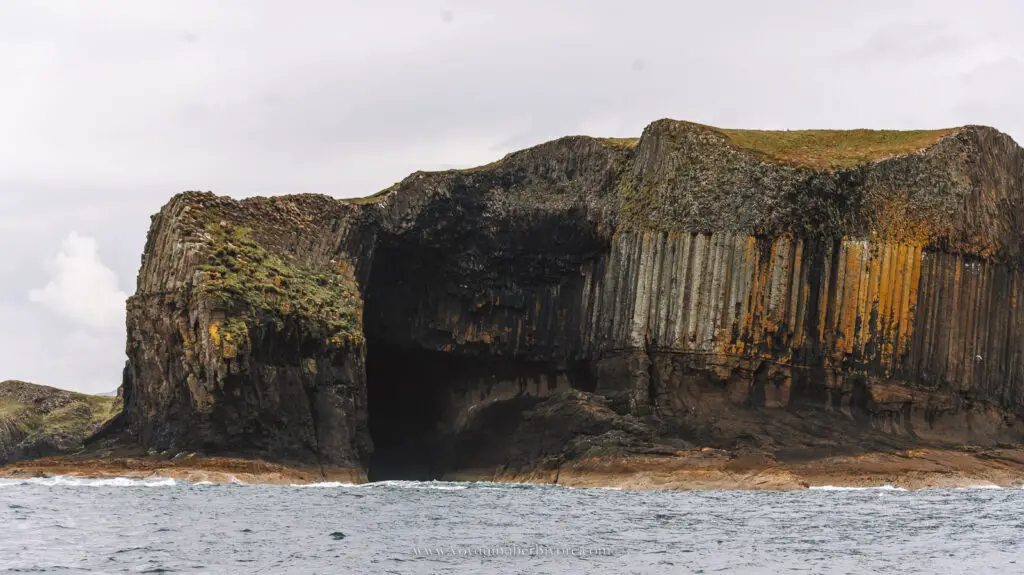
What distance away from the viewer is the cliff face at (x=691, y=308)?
199 feet

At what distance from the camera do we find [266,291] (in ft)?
206

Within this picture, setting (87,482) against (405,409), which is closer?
(87,482)

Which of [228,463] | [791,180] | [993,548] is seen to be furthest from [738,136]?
[993,548]

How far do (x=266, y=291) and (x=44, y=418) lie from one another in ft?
129

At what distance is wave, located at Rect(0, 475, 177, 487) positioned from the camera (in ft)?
175

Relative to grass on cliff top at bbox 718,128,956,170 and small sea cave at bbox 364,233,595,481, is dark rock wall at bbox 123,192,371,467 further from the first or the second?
Result: grass on cliff top at bbox 718,128,956,170

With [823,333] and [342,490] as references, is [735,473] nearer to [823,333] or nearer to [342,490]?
[823,333]

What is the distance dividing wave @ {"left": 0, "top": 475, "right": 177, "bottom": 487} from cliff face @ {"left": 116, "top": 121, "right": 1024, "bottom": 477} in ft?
10.5

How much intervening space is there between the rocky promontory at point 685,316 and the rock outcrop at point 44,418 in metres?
22.4

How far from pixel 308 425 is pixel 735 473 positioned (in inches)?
782

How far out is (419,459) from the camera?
79.4 meters

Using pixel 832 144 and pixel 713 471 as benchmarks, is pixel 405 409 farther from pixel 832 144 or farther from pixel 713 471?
pixel 832 144

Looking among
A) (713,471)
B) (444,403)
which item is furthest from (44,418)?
(713,471)

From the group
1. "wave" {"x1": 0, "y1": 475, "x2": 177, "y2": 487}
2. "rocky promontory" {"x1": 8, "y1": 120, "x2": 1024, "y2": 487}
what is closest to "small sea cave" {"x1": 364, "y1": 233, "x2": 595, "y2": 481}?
"rocky promontory" {"x1": 8, "y1": 120, "x2": 1024, "y2": 487}
